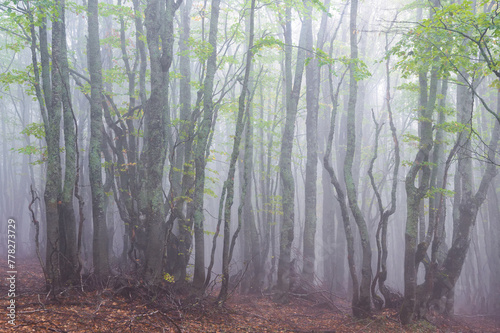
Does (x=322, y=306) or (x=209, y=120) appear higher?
(x=209, y=120)

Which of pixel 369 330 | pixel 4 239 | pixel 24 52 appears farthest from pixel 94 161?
pixel 24 52

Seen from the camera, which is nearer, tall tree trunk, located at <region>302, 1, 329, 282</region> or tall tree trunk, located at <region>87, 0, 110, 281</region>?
tall tree trunk, located at <region>87, 0, 110, 281</region>

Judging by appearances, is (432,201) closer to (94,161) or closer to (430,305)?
(430,305)

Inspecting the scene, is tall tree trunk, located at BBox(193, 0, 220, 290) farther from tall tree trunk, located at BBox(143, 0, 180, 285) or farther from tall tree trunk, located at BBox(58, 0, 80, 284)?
tall tree trunk, located at BBox(58, 0, 80, 284)

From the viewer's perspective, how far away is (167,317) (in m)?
5.50

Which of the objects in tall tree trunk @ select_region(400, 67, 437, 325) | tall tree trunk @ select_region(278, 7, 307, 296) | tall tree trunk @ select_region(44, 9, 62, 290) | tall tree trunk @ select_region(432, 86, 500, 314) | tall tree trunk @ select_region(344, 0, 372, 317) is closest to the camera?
tall tree trunk @ select_region(44, 9, 62, 290)

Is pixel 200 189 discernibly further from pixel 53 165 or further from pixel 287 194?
pixel 287 194

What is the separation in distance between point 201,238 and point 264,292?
4042 millimetres

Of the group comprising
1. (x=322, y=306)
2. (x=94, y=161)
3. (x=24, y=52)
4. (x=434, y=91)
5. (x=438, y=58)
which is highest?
(x=24, y=52)

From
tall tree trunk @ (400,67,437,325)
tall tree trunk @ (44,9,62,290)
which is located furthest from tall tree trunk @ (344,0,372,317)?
tall tree trunk @ (44,9,62,290)

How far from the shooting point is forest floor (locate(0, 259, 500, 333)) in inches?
203

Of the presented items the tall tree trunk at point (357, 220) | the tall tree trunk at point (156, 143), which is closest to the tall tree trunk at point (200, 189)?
the tall tree trunk at point (156, 143)

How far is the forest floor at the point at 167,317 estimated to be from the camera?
203 inches

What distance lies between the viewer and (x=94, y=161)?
7418mm
